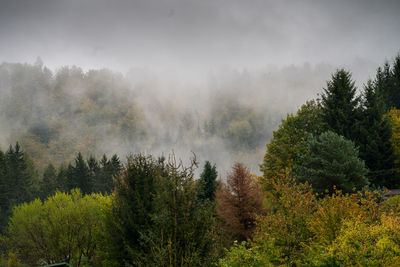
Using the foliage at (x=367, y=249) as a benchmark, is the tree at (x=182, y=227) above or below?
above

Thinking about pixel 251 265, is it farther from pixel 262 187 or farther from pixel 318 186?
pixel 262 187

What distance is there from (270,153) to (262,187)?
4.70m

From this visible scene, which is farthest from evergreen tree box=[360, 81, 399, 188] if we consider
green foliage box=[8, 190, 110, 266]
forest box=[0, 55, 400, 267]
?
green foliage box=[8, 190, 110, 266]

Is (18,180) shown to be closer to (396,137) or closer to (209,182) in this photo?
(209,182)

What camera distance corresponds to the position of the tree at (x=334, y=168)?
21438 mm

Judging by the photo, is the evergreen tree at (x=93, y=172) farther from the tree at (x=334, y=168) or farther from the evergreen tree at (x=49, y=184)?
the tree at (x=334, y=168)

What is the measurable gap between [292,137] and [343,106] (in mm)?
7069

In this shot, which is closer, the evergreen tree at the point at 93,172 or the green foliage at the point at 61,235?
the green foliage at the point at 61,235

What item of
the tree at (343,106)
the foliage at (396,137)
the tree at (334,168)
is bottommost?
the tree at (334,168)

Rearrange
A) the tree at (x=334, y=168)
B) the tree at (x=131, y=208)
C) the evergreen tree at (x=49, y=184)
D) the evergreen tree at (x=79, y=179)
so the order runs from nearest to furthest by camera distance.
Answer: the tree at (x=131, y=208)
the tree at (x=334, y=168)
the evergreen tree at (x=49, y=184)
the evergreen tree at (x=79, y=179)

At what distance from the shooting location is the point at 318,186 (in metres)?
22.4

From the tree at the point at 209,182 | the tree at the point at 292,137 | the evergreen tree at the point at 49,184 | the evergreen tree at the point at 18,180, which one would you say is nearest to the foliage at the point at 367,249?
the tree at the point at 292,137

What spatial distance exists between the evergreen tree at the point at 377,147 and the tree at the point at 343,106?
1.15 meters

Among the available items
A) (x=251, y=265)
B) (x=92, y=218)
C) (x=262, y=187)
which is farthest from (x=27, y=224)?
(x=251, y=265)
